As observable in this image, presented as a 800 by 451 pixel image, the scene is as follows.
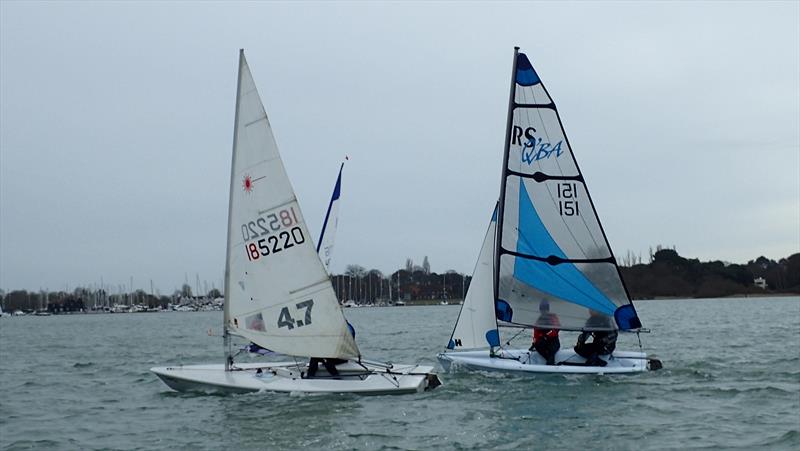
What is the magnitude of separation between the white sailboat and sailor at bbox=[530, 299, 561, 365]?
12.1 ft

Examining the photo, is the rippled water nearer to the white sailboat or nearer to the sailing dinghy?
the white sailboat

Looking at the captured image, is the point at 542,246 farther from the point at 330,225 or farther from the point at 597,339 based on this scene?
the point at 330,225

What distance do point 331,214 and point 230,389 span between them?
25.5ft

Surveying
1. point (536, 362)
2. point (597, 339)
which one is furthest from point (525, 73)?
A: point (536, 362)

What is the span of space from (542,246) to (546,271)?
583mm

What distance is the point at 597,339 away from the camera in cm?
2078

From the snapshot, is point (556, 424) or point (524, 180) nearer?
point (556, 424)

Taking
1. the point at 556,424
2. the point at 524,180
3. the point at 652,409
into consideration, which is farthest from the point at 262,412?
the point at 524,180

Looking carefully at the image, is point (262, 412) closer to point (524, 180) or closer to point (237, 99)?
point (237, 99)

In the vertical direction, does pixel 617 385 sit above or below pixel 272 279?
below

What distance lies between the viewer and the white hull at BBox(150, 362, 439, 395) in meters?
17.0

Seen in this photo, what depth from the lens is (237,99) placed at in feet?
56.6

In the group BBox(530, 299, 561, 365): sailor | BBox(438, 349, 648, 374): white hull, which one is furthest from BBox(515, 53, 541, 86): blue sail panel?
BBox(438, 349, 648, 374): white hull

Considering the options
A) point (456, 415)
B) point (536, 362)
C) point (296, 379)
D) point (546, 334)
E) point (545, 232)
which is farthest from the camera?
point (545, 232)
